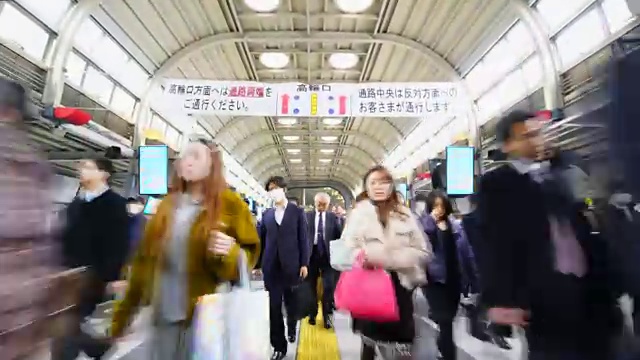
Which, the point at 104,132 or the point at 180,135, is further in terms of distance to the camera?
the point at 180,135

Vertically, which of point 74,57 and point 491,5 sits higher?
point 491,5

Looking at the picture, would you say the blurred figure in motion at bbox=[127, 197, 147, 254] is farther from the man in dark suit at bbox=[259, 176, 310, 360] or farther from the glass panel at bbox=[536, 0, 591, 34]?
the glass panel at bbox=[536, 0, 591, 34]

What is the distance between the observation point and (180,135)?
1834cm

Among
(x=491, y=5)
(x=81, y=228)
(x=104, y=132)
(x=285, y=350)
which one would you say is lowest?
(x=285, y=350)

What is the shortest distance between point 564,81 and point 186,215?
8323mm

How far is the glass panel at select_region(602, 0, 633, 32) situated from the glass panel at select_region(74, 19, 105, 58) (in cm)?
837

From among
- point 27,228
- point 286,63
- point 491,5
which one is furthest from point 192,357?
point 286,63

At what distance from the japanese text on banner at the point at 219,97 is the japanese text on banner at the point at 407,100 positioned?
1668 millimetres

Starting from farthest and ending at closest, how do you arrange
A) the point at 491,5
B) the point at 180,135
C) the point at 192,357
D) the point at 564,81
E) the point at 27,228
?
the point at 180,135
the point at 491,5
the point at 564,81
the point at 192,357
the point at 27,228

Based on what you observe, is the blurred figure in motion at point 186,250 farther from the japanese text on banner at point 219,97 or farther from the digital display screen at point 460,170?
the japanese text on banner at point 219,97

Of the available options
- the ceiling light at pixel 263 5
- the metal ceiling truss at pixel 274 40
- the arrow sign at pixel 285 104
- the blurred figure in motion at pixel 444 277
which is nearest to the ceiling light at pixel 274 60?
the metal ceiling truss at pixel 274 40

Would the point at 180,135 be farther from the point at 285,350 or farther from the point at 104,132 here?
the point at 285,350

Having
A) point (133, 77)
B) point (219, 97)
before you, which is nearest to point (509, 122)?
point (219, 97)

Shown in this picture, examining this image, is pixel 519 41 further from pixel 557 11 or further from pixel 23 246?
pixel 23 246
